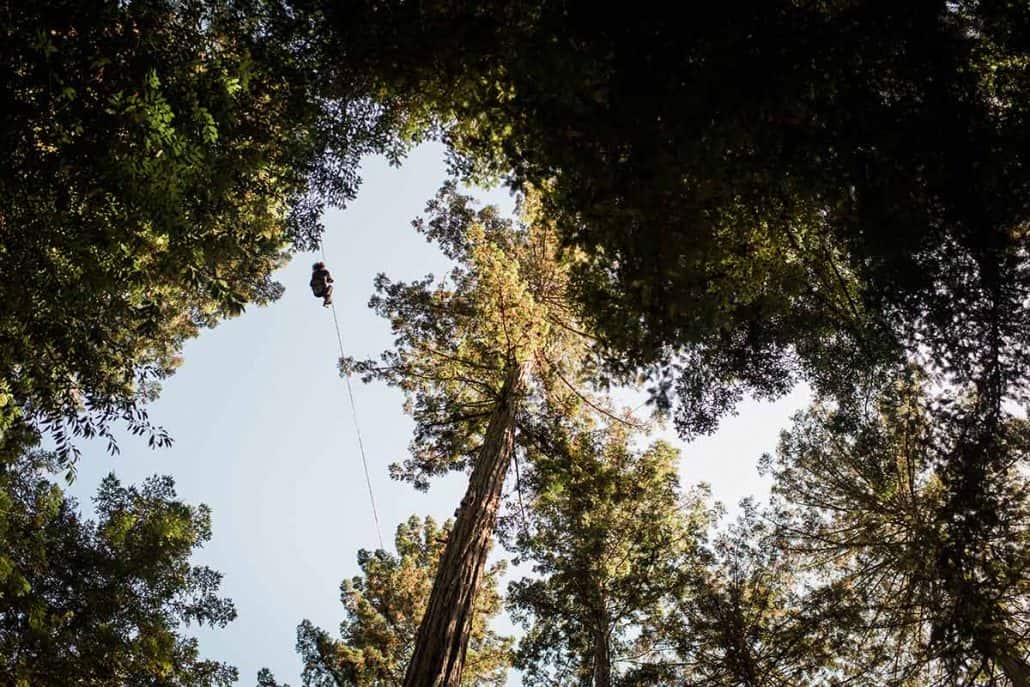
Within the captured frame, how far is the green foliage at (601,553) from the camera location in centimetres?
883

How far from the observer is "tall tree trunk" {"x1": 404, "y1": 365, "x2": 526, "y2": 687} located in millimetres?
4277

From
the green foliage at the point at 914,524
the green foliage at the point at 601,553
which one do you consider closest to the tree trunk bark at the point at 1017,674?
the green foliage at the point at 914,524

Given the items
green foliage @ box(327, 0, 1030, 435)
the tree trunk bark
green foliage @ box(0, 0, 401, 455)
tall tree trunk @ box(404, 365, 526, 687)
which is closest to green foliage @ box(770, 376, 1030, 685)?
the tree trunk bark

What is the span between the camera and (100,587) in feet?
25.2

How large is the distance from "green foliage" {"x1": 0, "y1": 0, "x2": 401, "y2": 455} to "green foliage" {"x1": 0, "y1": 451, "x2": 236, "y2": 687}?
152cm

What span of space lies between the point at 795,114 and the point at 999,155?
49.9 inches

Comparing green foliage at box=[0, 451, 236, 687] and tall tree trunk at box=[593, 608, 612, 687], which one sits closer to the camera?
green foliage at box=[0, 451, 236, 687]

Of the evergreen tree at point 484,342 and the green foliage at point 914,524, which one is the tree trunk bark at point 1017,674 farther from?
the evergreen tree at point 484,342

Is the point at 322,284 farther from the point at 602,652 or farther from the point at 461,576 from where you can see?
the point at 602,652

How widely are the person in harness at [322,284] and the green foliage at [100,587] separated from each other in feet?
11.8

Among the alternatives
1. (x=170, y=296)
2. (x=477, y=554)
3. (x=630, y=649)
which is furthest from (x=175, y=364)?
(x=630, y=649)

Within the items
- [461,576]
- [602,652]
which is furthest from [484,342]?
[602,652]

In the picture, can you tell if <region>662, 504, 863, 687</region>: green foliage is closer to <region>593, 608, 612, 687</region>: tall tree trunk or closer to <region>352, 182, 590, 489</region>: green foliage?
<region>593, 608, 612, 687</region>: tall tree trunk

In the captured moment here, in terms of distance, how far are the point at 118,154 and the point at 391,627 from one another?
10872mm
